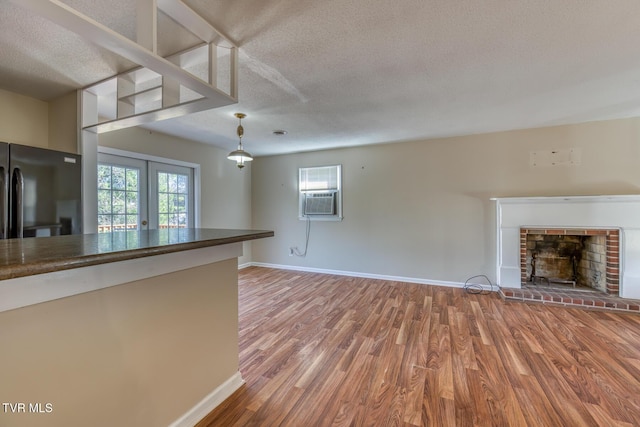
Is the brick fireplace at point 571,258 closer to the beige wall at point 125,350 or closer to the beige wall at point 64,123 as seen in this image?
the beige wall at point 125,350

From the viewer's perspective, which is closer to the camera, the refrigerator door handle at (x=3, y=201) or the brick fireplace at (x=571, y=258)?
the refrigerator door handle at (x=3, y=201)

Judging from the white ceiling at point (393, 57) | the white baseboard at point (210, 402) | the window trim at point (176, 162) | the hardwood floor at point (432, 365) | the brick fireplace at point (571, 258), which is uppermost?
the white ceiling at point (393, 57)

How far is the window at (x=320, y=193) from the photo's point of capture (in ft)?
16.2

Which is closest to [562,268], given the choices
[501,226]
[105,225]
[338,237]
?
[501,226]

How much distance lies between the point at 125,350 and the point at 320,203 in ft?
13.2

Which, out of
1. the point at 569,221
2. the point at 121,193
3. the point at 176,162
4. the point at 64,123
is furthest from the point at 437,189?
the point at 64,123

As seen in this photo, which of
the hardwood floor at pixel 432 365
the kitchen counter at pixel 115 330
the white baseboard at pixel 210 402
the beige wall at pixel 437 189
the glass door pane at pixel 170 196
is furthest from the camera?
the glass door pane at pixel 170 196

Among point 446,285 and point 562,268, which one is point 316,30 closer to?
point 446,285

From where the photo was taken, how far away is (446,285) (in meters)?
4.21

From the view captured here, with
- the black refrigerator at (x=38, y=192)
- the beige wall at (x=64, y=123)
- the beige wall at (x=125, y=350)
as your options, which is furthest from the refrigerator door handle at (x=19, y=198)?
the beige wall at (x=125, y=350)

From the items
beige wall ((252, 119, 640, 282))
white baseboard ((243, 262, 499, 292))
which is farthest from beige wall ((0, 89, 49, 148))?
white baseboard ((243, 262, 499, 292))

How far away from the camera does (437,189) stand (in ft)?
14.0

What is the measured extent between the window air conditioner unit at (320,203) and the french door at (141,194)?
2.06m

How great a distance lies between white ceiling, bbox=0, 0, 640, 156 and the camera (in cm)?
153
